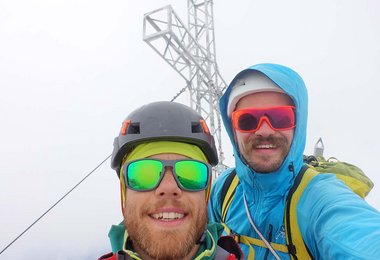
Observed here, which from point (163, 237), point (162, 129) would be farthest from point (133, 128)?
point (163, 237)

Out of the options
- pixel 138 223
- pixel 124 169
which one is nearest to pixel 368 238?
pixel 138 223

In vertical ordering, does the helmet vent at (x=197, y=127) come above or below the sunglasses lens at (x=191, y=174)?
above

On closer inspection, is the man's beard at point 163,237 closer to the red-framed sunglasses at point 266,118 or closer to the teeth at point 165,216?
the teeth at point 165,216

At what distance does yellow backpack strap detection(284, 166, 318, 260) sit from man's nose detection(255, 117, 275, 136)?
0.40 meters

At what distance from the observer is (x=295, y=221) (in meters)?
1.78

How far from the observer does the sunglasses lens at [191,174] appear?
1674mm

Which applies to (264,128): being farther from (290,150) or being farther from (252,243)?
(252,243)

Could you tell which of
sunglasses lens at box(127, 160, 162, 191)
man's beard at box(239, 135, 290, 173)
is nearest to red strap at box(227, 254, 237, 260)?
sunglasses lens at box(127, 160, 162, 191)

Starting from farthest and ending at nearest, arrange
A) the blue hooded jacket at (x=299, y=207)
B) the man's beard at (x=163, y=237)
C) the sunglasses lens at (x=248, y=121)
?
1. the sunglasses lens at (x=248, y=121)
2. the man's beard at (x=163, y=237)
3. the blue hooded jacket at (x=299, y=207)

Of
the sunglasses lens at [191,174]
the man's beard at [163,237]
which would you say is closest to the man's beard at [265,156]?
the sunglasses lens at [191,174]

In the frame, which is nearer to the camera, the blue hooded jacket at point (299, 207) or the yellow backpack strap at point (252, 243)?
the blue hooded jacket at point (299, 207)

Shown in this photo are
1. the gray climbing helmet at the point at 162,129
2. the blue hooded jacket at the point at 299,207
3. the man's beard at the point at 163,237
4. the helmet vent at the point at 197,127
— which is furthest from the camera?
the helmet vent at the point at 197,127

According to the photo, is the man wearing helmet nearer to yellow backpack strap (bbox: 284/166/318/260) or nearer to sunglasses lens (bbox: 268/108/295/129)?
yellow backpack strap (bbox: 284/166/318/260)

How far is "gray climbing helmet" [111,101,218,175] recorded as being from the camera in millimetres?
1828
